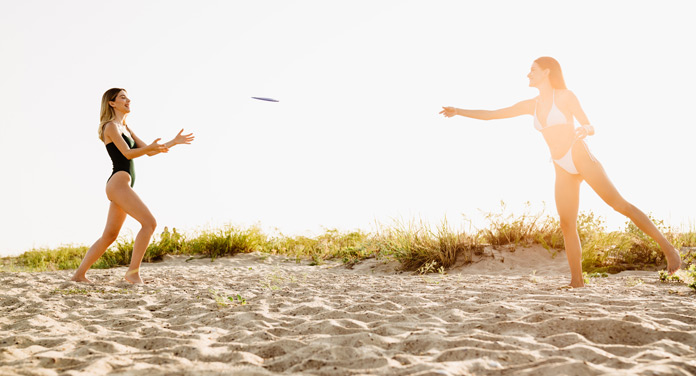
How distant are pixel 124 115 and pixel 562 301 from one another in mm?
5305

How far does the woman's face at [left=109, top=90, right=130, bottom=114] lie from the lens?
6523 millimetres

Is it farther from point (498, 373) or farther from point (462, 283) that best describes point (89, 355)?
point (462, 283)

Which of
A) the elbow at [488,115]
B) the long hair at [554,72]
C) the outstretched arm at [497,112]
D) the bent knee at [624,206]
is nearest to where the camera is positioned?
the bent knee at [624,206]

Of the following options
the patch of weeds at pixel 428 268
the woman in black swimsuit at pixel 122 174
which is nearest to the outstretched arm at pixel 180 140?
the woman in black swimsuit at pixel 122 174

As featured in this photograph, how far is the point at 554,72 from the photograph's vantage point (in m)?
5.22

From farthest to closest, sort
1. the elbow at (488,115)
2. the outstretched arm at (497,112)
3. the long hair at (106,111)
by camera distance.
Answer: the long hair at (106,111) < the elbow at (488,115) < the outstretched arm at (497,112)

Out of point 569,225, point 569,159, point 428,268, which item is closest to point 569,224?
point 569,225

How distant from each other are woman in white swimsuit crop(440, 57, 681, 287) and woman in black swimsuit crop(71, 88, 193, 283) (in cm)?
378

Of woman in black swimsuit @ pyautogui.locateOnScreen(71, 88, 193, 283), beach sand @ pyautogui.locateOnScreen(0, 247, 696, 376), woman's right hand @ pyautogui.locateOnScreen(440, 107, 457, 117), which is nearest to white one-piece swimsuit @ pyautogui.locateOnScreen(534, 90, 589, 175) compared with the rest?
woman's right hand @ pyautogui.locateOnScreen(440, 107, 457, 117)

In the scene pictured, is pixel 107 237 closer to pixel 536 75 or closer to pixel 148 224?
pixel 148 224

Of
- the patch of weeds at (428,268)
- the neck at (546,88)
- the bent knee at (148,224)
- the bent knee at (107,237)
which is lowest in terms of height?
the patch of weeds at (428,268)

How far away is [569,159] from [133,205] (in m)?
Answer: 4.70

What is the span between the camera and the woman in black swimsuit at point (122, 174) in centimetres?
620

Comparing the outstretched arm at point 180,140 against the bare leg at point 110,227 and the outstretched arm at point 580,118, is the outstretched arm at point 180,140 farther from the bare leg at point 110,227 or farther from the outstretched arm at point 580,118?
the outstretched arm at point 580,118
